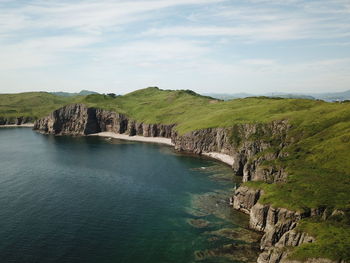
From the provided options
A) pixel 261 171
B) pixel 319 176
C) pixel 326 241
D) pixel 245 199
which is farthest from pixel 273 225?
pixel 261 171

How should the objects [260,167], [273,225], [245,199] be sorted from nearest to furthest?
[273,225] < [245,199] < [260,167]

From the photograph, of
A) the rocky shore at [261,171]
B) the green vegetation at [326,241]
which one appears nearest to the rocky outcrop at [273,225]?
the rocky shore at [261,171]

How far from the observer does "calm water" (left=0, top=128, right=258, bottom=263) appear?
75.0m

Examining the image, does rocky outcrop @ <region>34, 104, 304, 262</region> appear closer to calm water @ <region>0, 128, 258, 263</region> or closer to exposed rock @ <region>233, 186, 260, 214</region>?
exposed rock @ <region>233, 186, 260, 214</region>

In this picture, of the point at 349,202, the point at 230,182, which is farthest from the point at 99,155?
the point at 349,202

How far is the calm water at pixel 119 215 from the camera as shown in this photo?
7500 cm

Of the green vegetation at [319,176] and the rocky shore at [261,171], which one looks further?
the rocky shore at [261,171]

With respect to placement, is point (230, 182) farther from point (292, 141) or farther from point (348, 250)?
point (348, 250)

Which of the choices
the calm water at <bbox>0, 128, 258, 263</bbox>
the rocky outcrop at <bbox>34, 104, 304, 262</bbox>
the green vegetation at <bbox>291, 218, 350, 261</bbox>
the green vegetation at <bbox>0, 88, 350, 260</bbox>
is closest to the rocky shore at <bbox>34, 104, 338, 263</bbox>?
the rocky outcrop at <bbox>34, 104, 304, 262</bbox>

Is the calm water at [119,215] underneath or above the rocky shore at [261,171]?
underneath

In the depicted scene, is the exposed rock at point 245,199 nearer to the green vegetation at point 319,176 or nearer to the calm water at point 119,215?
the green vegetation at point 319,176

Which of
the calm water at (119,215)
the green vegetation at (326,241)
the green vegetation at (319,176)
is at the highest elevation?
the green vegetation at (319,176)

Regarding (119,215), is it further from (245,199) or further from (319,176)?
(319,176)

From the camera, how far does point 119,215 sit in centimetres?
9662
